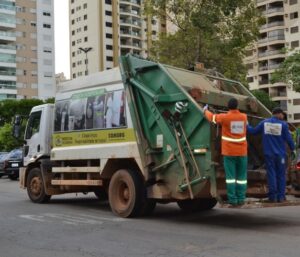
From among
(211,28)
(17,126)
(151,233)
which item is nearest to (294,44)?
(211,28)

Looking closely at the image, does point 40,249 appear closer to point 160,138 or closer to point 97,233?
point 97,233

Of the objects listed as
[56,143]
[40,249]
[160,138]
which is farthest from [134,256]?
[56,143]

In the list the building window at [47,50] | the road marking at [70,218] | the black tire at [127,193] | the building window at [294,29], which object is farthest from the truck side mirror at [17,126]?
the building window at [47,50]

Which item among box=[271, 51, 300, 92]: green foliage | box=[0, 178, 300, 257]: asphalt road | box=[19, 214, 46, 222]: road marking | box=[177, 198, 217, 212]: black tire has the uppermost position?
box=[271, 51, 300, 92]: green foliage

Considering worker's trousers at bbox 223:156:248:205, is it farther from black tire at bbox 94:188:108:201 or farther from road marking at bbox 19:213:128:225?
black tire at bbox 94:188:108:201

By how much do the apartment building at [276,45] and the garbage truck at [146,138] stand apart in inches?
2815

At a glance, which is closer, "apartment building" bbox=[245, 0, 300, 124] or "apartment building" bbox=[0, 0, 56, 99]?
"apartment building" bbox=[245, 0, 300, 124]

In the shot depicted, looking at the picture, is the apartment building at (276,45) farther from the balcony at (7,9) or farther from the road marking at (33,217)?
the road marking at (33,217)

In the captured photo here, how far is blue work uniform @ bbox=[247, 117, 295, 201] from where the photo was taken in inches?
389

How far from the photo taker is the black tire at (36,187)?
46.0ft

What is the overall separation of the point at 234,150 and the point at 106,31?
105 m

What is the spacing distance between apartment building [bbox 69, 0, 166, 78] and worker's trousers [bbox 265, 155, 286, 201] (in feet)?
335

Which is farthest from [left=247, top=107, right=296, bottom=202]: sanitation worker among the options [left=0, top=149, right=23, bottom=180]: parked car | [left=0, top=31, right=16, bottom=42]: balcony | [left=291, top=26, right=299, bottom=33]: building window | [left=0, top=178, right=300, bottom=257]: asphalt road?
[left=0, top=31, right=16, bottom=42]: balcony

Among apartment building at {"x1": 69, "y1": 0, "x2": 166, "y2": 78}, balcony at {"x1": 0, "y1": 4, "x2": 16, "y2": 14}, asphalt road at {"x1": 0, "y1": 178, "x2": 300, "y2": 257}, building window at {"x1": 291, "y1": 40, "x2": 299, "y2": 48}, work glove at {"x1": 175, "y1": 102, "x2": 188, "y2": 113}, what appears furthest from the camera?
apartment building at {"x1": 69, "y1": 0, "x2": 166, "y2": 78}
